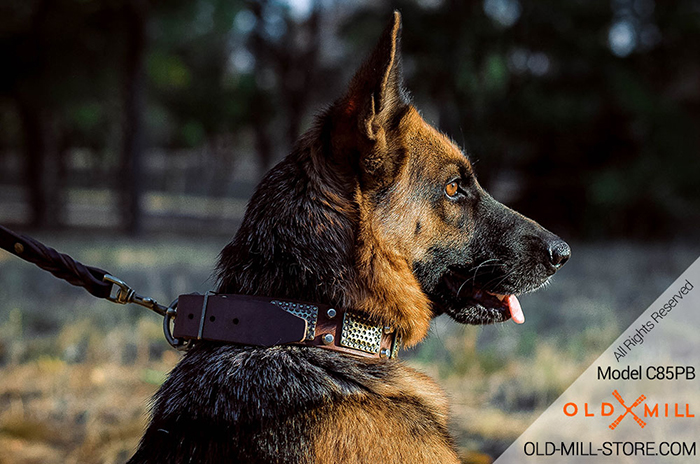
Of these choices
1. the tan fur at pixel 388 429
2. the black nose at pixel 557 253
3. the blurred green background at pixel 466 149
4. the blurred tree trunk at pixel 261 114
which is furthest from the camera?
the blurred tree trunk at pixel 261 114

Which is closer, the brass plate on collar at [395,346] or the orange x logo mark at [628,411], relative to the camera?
the brass plate on collar at [395,346]

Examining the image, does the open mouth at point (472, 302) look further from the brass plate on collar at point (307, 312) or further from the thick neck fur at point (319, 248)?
the brass plate on collar at point (307, 312)

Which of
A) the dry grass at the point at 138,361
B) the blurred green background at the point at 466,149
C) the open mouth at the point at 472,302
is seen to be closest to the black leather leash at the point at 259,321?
the open mouth at the point at 472,302

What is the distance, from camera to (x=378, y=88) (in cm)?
229

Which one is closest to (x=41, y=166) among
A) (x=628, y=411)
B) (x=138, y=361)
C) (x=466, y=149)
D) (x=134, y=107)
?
(x=134, y=107)

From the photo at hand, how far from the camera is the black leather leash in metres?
2.11

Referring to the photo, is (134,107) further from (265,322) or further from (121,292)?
(265,322)

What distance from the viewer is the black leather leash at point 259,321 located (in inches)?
83.1

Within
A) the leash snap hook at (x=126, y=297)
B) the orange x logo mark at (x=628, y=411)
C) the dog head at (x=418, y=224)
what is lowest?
the leash snap hook at (x=126, y=297)

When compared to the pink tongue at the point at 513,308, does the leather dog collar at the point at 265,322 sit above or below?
below

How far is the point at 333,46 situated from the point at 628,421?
23.5 metres

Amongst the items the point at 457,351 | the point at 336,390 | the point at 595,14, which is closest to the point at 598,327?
the point at 457,351

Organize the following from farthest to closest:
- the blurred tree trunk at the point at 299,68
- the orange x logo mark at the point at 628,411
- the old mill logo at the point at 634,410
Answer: the blurred tree trunk at the point at 299,68 → the old mill logo at the point at 634,410 → the orange x logo mark at the point at 628,411

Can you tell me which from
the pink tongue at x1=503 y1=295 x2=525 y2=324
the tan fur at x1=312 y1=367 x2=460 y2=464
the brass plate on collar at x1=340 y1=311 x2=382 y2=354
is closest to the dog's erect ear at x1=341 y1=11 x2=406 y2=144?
the brass plate on collar at x1=340 y1=311 x2=382 y2=354
